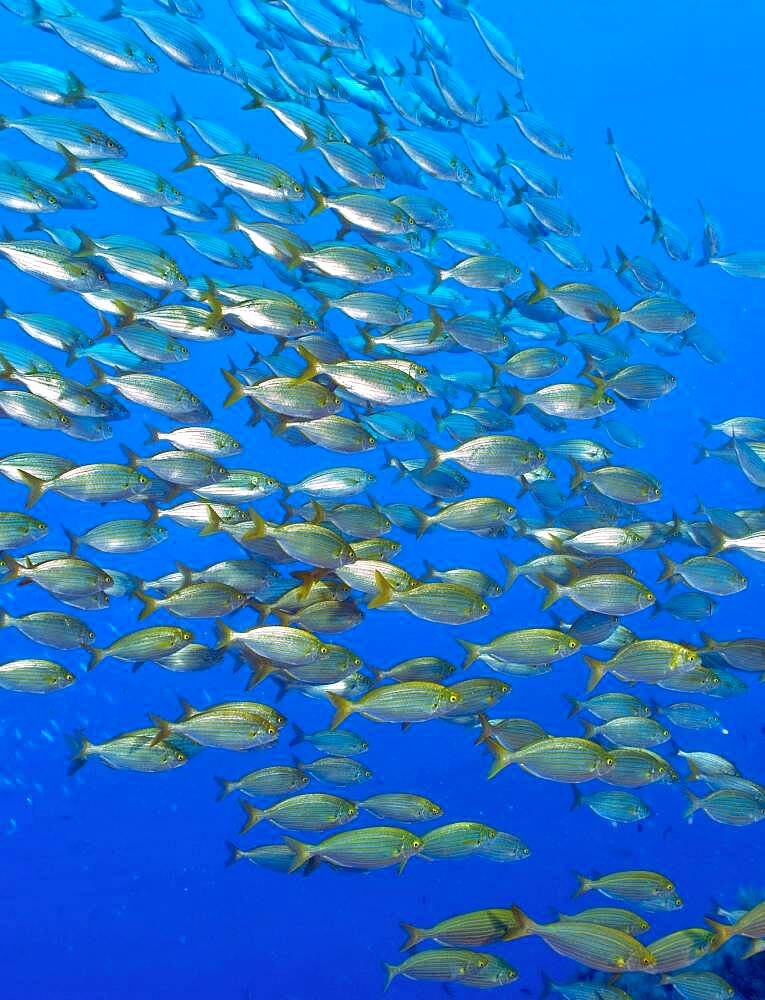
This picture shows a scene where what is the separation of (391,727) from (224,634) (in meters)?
18.5

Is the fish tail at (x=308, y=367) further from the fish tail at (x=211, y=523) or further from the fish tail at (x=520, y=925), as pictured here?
the fish tail at (x=520, y=925)

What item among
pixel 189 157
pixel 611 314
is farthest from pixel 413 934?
pixel 189 157

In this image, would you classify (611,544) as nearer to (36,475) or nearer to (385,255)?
(385,255)

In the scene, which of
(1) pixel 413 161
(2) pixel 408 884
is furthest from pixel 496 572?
(1) pixel 413 161

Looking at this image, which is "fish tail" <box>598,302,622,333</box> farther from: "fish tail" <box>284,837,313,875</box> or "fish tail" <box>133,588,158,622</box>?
"fish tail" <box>284,837,313,875</box>

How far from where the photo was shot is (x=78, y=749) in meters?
5.05

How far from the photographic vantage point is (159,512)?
16.5 ft

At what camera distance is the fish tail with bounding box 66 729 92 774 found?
16.2 ft

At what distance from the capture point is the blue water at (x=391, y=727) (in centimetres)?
1688

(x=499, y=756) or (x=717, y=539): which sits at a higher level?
(x=717, y=539)

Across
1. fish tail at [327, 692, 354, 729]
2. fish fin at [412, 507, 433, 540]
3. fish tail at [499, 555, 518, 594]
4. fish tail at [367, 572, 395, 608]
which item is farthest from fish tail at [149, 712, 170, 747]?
fish tail at [499, 555, 518, 594]

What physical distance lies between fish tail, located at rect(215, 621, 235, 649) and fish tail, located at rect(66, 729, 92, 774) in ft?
3.57

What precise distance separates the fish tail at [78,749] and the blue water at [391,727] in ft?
6.68

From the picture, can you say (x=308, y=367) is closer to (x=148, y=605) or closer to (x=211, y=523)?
(x=211, y=523)
